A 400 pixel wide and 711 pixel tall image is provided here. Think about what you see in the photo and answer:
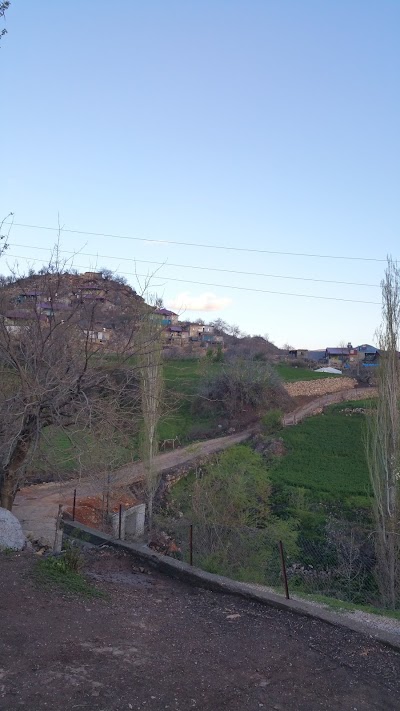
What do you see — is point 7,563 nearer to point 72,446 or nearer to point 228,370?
point 72,446

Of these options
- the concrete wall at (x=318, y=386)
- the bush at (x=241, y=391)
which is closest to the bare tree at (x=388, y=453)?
the bush at (x=241, y=391)

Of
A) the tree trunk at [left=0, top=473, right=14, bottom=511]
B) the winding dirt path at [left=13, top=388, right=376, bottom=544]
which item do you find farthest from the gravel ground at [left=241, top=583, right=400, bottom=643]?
the winding dirt path at [left=13, top=388, right=376, bottom=544]

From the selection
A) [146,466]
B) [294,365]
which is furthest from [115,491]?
[294,365]

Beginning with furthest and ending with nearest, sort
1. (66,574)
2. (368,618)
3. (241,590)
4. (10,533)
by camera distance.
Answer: (10,533) < (368,618) < (241,590) < (66,574)

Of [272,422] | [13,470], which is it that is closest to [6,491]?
[13,470]

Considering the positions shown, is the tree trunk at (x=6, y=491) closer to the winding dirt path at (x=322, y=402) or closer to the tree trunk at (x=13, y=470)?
the tree trunk at (x=13, y=470)

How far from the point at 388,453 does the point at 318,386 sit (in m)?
29.9

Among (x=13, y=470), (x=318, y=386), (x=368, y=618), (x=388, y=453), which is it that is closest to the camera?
(x=368, y=618)

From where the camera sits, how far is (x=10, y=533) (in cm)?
905

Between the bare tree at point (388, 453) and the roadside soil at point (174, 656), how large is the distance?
33.9ft

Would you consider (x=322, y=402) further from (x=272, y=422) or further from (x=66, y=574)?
(x=66, y=574)

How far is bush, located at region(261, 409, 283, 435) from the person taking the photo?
37.8 m

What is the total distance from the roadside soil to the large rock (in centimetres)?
144

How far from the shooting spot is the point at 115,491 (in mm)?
18203
